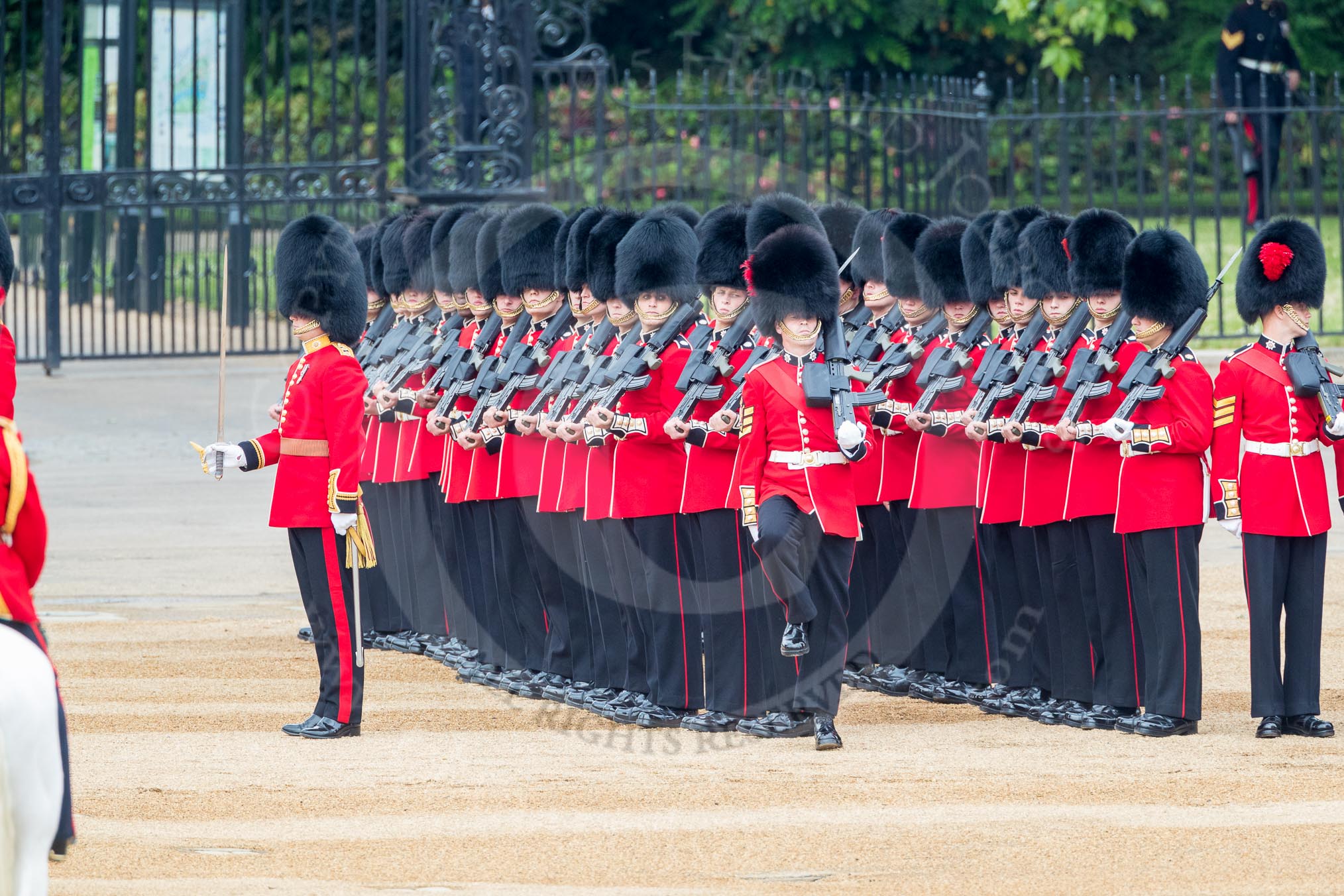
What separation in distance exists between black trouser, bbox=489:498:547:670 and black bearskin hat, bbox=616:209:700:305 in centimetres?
88

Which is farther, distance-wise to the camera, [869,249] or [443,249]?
[443,249]

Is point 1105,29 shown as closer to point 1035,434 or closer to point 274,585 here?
point 274,585

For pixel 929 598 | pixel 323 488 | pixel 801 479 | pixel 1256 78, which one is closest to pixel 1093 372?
pixel 801 479

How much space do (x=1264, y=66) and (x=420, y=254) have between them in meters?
7.39

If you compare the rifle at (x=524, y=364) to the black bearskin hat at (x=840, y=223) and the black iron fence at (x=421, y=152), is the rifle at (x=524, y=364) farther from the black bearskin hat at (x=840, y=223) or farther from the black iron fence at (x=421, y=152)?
the black iron fence at (x=421, y=152)

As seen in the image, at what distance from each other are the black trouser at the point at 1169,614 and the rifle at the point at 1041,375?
46cm

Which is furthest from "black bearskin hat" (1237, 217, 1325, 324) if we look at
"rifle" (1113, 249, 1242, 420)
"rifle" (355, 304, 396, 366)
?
"rifle" (355, 304, 396, 366)

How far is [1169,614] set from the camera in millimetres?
5859

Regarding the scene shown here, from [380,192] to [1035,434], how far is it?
7141mm

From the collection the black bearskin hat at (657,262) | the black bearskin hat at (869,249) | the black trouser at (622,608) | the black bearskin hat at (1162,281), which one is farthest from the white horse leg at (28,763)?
the black bearskin hat at (869,249)

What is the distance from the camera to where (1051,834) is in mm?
4797

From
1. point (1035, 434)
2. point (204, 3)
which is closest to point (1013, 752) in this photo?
point (1035, 434)

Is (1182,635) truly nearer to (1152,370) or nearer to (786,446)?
(1152,370)

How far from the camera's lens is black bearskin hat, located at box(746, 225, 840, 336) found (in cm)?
586
